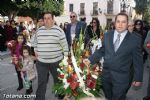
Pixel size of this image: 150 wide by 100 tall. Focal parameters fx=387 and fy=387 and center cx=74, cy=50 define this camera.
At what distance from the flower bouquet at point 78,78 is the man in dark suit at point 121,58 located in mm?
259

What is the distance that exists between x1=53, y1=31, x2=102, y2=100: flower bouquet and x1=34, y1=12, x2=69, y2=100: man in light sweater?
1169mm

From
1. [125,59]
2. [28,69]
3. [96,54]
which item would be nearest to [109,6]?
[28,69]

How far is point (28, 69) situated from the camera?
28.0 ft

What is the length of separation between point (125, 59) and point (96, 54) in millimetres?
470

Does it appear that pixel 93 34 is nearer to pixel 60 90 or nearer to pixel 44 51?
pixel 44 51

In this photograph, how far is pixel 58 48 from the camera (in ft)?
23.4

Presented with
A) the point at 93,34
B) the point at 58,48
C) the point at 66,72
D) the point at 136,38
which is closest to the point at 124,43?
the point at 136,38

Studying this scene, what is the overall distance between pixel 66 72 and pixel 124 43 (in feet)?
3.47

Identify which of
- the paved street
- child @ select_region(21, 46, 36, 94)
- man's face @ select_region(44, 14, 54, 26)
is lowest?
the paved street

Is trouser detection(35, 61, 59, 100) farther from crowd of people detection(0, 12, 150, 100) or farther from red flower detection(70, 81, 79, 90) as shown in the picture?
red flower detection(70, 81, 79, 90)

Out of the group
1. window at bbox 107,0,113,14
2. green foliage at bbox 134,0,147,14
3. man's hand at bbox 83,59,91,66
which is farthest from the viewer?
window at bbox 107,0,113,14

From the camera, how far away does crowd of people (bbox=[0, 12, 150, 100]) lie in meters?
5.20

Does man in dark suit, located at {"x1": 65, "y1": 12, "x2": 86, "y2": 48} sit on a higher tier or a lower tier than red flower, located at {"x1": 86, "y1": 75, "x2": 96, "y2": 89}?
higher

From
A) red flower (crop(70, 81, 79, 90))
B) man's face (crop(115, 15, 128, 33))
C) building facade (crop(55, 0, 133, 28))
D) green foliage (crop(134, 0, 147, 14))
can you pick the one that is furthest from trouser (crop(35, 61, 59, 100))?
building facade (crop(55, 0, 133, 28))
